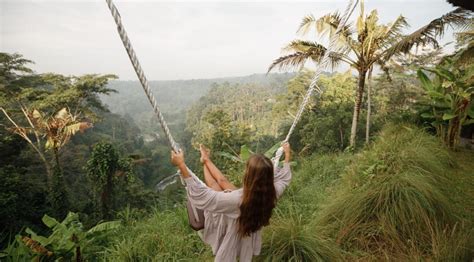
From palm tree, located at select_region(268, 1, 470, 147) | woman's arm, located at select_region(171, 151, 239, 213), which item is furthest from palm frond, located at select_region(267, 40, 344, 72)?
woman's arm, located at select_region(171, 151, 239, 213)

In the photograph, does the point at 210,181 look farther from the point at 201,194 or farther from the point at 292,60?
the point at 292,60

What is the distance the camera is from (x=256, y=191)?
139 centimetres

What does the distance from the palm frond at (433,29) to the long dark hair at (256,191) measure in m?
5.10

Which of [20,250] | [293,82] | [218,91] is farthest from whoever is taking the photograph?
[218,91]

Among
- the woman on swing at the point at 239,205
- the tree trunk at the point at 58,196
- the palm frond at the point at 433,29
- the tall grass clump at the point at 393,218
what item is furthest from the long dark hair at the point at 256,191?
the tree trunk at the point at 58,196

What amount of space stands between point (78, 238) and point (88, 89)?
1170cm

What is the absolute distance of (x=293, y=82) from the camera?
19.1 meters

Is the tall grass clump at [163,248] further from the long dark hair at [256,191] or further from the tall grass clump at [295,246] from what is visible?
the long dark hair at [256,191]

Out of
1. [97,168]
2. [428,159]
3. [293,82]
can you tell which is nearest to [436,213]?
[428,159]

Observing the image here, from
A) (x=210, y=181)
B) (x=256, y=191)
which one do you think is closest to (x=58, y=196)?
(x=210, y=181)

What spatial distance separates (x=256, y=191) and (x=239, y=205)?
0.11m

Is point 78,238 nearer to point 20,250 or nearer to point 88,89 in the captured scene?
point 20,250

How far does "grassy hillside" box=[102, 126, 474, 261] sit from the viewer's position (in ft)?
6.70

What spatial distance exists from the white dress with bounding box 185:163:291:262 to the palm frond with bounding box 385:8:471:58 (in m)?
4.91
